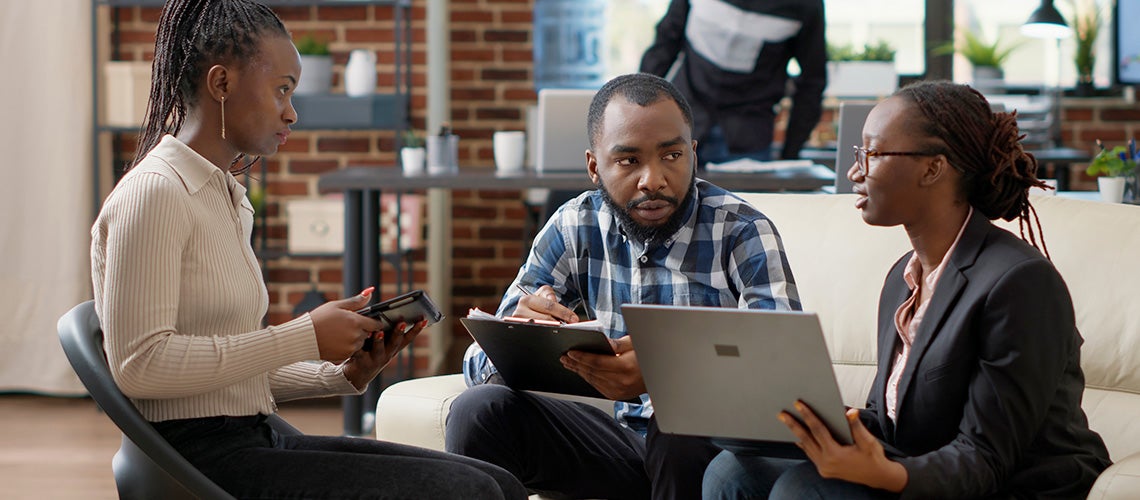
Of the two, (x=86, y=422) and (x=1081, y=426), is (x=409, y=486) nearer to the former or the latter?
(x=1081, y=426)

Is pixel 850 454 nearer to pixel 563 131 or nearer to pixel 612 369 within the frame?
pixel 612 369

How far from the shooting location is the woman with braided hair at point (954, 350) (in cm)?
149

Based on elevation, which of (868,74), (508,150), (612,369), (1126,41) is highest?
(1126,41)

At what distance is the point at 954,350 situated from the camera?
1.55 m

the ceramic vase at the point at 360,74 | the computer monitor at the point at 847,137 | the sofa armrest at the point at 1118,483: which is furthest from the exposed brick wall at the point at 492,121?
the sofa armrest at the point at 1118,483

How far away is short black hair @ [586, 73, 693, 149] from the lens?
1.97 m

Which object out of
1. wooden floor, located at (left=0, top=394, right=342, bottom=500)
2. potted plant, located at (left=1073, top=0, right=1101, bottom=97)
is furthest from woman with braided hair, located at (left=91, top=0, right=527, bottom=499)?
potted plant, located at (left=1073, top=0, right=1101, bottom=97)

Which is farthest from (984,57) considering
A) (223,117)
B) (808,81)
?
(223,117)

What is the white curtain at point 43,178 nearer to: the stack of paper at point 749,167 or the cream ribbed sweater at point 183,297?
the stack of paper at point 749,167

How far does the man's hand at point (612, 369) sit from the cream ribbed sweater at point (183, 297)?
38 cm

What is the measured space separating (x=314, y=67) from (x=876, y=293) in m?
2.57

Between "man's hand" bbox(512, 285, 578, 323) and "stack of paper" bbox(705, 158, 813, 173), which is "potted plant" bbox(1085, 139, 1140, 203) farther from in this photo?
"man's hand" bbox(512, 285, 578, 323)

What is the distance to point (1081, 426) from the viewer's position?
5.32 ft

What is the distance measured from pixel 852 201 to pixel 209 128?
4.07ft
